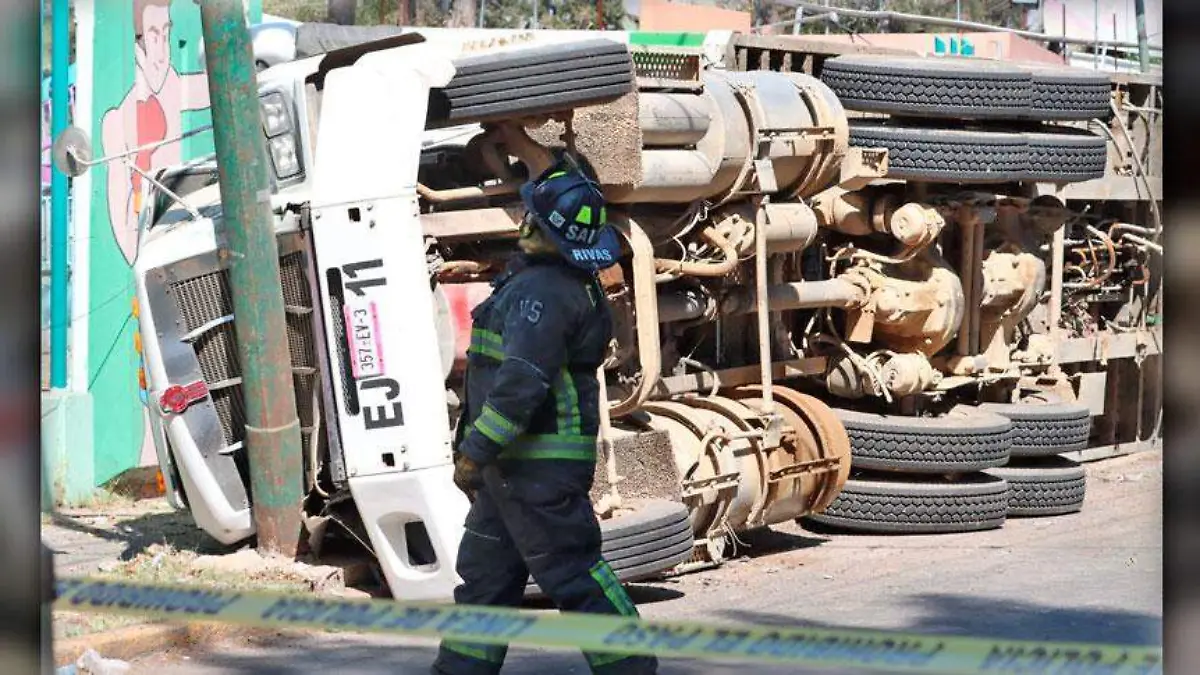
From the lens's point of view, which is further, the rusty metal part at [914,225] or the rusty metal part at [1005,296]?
the rusty metal part at [1005,296]

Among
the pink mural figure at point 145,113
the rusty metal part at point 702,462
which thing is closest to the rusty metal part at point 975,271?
the rusty metal part at point 702,462

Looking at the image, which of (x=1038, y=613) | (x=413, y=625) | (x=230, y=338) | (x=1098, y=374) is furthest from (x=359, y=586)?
(x=1098, y=374)

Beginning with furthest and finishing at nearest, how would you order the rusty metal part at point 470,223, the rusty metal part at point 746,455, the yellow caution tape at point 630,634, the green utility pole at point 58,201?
the green utility pole at point 58,201, the rusty metal part at point 746,455, the rusty metal part at point 470,223, the yellow caution tape at point 630,634

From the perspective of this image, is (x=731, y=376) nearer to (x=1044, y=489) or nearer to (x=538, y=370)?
(x=1044, y=489)

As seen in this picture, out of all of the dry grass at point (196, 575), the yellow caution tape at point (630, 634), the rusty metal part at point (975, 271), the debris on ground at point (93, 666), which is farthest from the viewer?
the rusty metal part at point (975, 271)

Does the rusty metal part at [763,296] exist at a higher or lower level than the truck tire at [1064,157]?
lower

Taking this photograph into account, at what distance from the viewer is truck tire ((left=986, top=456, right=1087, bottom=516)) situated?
10.7 metres

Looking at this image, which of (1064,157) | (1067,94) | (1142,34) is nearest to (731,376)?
(1064,157)

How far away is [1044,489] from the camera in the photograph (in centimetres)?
1075

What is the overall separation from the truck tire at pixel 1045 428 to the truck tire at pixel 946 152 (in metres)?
1.39

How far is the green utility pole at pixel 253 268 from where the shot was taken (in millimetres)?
7473

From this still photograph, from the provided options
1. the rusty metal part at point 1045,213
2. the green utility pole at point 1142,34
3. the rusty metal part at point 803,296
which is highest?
the green utility pole at point 1142,34

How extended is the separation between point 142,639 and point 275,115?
2.31m

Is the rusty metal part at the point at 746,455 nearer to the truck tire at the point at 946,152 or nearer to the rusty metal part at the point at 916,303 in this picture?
the rusty metal part at the point at 916,303
